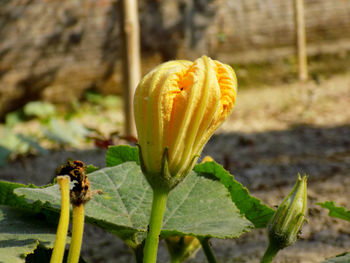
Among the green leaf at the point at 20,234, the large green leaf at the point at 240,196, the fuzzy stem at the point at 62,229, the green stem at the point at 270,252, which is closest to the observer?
the fuzzy stem at the point at 62,229

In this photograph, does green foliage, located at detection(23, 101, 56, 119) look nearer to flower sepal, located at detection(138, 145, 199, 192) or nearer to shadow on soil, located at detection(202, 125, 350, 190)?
shadow on soil, located at detection(202, 125, 350, 190)

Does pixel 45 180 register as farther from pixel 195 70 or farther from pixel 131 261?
pixel 195 70

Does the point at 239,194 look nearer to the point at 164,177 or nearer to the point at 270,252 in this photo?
the point at 270,252

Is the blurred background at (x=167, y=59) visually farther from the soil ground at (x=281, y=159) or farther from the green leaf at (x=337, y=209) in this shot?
the green leaf at (x=337, y=209)

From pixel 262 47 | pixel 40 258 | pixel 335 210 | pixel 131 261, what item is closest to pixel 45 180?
pixel 131 261

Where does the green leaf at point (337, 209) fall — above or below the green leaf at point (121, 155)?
below

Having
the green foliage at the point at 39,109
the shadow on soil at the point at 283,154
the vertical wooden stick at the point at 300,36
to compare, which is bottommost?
the green foliage at the point at 39,109

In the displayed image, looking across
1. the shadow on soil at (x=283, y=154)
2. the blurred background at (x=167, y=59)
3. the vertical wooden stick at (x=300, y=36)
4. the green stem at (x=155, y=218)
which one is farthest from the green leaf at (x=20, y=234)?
the vertical wooden stick at (x=300, y=36)

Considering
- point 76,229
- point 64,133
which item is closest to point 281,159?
point 64,133
